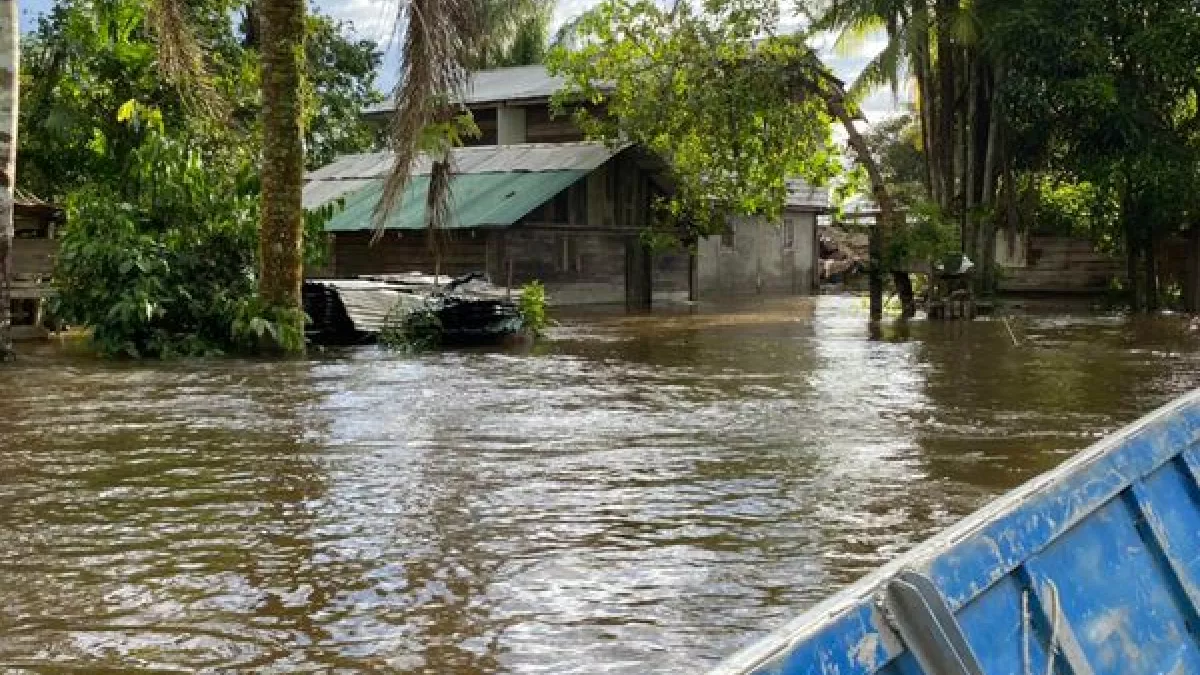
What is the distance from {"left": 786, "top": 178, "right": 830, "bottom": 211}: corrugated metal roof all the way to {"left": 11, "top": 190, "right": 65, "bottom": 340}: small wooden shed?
24198mm

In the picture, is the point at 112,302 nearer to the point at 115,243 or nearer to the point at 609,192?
the point at 115,243

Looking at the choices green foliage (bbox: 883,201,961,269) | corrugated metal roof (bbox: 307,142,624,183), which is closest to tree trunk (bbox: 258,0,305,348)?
green foliage (bbox: 883,201,961,269)

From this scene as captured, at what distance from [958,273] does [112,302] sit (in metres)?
12.8

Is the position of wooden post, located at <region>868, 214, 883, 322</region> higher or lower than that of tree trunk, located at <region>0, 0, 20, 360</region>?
lower

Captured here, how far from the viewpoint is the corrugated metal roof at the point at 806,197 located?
39.0m

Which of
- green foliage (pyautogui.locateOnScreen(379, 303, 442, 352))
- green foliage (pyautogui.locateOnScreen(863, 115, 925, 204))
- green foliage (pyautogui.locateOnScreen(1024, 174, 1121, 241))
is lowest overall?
green foliage (pyautogui.locateOnScreen(379, 303, 442, 352))

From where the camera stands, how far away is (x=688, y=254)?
1334 inches

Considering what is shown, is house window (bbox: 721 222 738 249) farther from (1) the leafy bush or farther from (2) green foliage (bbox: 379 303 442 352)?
(1) the leafy bush

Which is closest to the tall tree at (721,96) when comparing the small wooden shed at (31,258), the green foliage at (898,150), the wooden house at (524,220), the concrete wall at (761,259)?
the wooden house at (524,220)

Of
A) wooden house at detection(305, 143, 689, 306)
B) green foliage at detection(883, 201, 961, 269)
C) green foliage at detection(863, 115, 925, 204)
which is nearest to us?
green foliage at detection(883, 201, 961, 269)

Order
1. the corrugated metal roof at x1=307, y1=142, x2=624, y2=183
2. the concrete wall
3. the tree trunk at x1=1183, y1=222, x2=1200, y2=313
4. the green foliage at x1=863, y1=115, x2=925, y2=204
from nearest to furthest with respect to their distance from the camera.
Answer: the tree trunk at x1=1183, y1=222, x2=1200, y2=313, the corrugated metal roof at x1=307, y1=142, x2=624, y2=183, the concrete wall, the green foliage at x1=863, y1=115, x2=925, y2=204

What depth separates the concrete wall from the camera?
123 ft

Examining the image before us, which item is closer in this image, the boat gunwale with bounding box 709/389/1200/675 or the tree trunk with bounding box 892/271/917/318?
the boat gunwale with bounding box 709/389/1200/675

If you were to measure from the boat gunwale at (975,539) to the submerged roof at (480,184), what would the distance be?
75.1 ft
